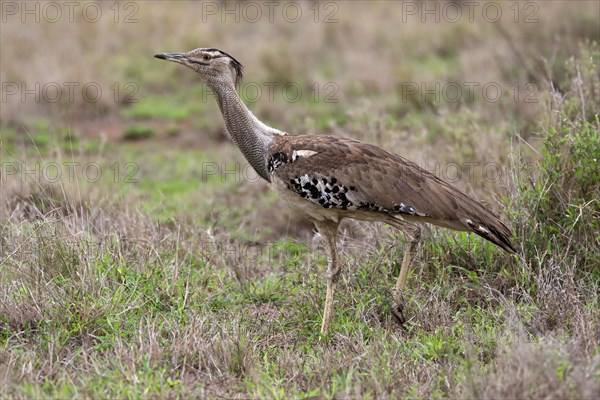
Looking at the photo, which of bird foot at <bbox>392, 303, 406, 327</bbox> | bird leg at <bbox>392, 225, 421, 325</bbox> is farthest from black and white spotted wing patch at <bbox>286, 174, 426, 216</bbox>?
bird foot at <bbox>392, 303, 406, 327</bbox>

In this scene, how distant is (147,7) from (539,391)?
978 cm

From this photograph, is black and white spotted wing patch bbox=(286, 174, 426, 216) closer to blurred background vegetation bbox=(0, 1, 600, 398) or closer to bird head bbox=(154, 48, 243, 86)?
blurred background vegetation bbox=(0, 1, 600, 398)

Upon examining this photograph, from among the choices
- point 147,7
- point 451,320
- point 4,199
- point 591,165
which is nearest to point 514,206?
point 591,165

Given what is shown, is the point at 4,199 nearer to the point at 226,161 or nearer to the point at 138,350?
the point at 138,350

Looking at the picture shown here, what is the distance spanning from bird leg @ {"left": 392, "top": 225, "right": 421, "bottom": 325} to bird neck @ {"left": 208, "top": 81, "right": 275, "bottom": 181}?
0.82 metres

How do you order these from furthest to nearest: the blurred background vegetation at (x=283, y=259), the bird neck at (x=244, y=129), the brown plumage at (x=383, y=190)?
the bird neck at (x=244, y=129), the brown plumage at (x=383, y=190), the blurred background vegetation at (x=283, y=259)

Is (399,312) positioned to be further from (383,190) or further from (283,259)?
(283,259)

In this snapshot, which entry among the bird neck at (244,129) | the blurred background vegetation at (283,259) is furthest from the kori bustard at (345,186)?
the blurred background vegetation at (283,259)

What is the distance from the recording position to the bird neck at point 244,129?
473 cm

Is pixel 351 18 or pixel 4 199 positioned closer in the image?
pixel 4 199

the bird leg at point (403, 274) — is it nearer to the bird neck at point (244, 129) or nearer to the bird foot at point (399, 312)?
the bird foot at point (399, 312)

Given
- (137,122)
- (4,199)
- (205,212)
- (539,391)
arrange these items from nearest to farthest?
1. (539,391)
2. (4,199)
3. (205,212)
4. (137,122)

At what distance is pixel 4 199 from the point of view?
5.53 m

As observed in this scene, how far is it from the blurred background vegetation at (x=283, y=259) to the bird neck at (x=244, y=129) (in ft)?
2.34
